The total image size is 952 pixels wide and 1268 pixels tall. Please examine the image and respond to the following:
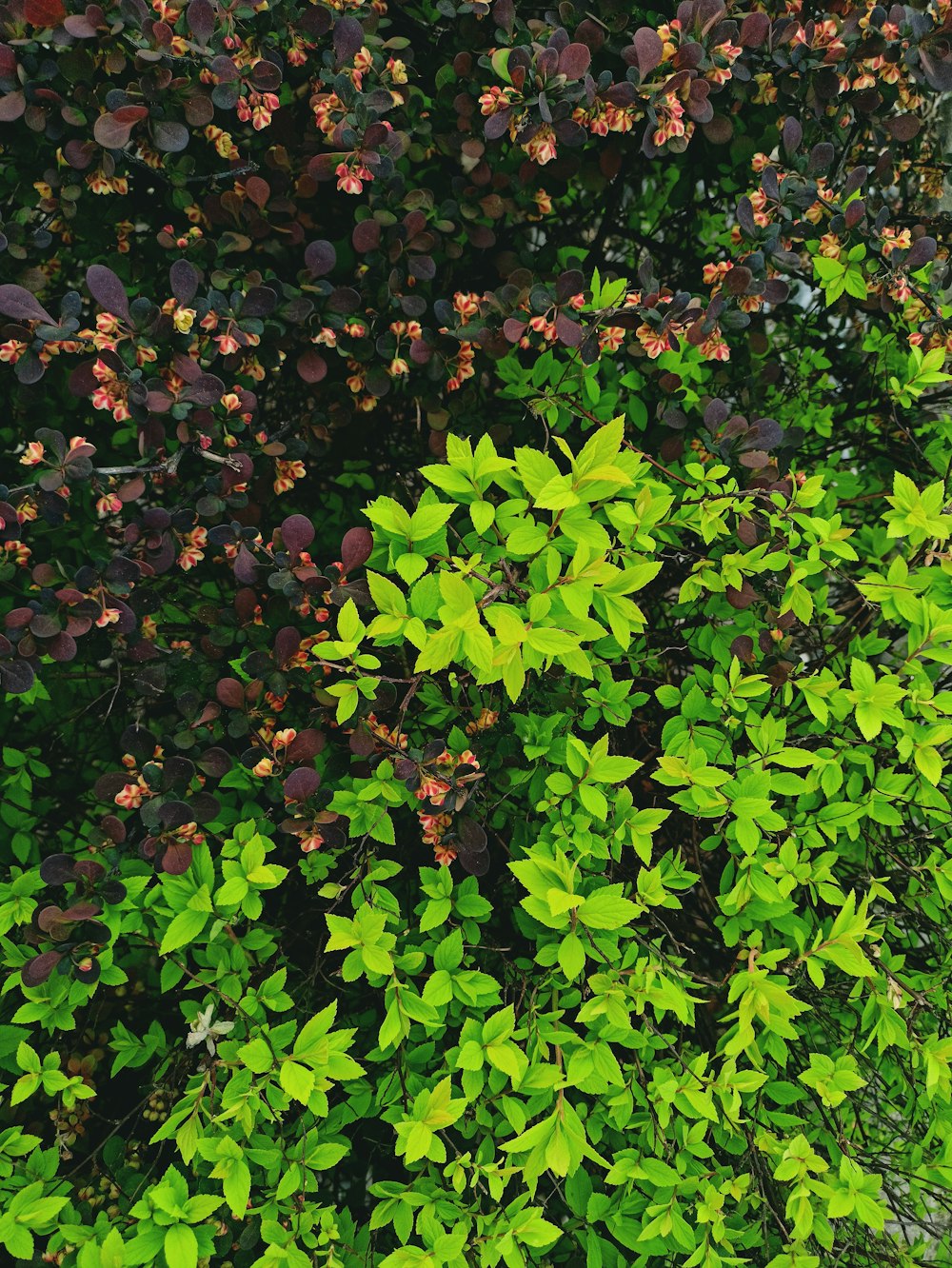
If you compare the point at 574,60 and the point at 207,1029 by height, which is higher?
the point at 574,60

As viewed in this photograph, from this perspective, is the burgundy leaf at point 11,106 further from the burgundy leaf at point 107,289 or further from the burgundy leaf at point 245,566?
the burgundy leaf at point 245,566

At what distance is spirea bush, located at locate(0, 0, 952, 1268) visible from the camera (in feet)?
5.33

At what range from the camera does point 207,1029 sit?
5.37 ft

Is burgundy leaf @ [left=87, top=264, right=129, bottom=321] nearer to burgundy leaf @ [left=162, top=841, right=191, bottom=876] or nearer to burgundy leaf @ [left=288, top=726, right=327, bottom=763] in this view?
burgundy leaf @ [left=288, top=726, right=327, bottom=763]

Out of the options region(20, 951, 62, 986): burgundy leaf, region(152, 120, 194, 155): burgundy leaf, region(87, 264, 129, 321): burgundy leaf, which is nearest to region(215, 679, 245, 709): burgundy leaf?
region(20, 951, 62, 986): burgundy leaf

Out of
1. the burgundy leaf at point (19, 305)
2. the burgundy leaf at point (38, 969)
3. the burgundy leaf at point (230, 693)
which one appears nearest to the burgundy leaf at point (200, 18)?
the burgundy leaf at point (19, 305)

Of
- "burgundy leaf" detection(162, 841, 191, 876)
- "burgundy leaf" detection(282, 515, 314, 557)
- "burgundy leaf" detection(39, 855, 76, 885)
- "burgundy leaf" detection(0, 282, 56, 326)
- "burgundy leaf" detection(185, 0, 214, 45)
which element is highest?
"burgundy leaf" detection(185, 0, 214, 45)

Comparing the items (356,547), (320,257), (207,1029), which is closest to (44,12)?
(320,257)

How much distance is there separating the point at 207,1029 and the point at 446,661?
2.70 feet

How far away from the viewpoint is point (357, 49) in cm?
170

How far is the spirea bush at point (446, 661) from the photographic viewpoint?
1.62 meters

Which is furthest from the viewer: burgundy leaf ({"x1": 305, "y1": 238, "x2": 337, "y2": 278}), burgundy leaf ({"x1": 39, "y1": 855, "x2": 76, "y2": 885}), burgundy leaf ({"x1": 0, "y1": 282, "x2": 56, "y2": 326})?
burgundy leaf ({"x1": 305, "y1": 238, "x2": 337, "y2": 278})

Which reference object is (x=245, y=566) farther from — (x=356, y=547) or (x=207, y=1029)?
(x=207, y=1029)

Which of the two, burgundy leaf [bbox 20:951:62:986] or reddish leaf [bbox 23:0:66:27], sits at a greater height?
reddish leaf [bbox 23:0:66:27]
